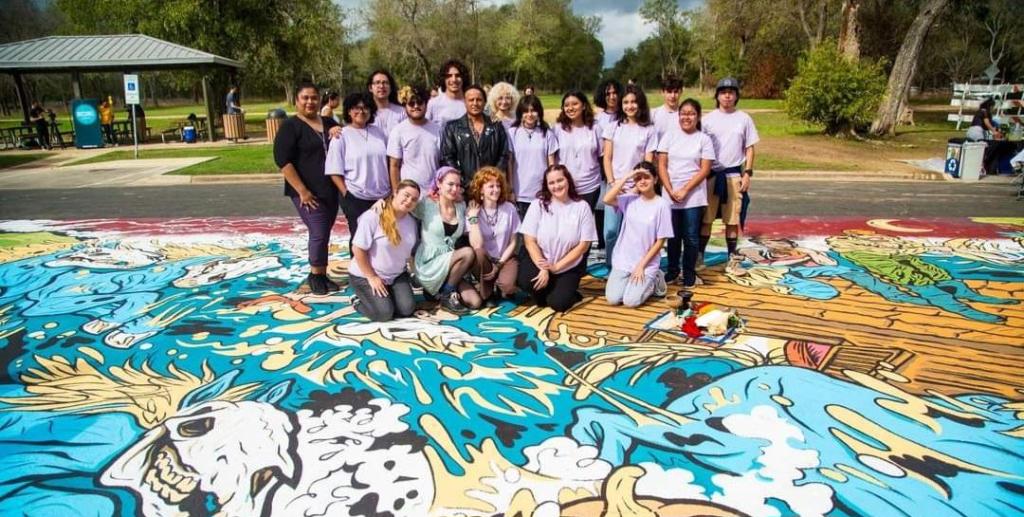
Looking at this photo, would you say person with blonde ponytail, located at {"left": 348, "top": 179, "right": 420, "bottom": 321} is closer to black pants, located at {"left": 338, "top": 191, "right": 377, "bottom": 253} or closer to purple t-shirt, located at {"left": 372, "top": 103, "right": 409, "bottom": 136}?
black pants, located at {"left": 338, "top": 191, "right": 377, "bottom": 253}

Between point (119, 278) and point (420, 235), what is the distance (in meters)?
3.01

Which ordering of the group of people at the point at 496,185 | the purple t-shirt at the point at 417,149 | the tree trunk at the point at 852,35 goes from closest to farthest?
the group of people at the point at 496,185 < the purple t-shirt at the point at 417,149 < the tree trunk at the point at 852,35

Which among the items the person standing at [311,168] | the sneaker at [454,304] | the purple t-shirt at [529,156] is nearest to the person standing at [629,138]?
the purple t-shirt at [529,156]

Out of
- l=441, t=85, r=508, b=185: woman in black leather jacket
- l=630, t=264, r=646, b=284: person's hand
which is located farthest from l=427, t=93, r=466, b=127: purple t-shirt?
l=630, t=264, r=646, b=284: person's hand

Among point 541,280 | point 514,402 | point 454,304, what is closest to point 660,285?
point 541,280

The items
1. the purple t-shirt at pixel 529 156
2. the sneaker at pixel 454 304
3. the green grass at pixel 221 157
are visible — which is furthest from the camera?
the green grass at pixel 221 157

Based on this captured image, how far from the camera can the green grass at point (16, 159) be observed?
51.8 ft

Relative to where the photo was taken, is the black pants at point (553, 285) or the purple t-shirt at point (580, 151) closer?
the black pants at point (553, 285)

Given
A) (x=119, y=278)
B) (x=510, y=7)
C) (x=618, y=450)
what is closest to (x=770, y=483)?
(x=618, y=450)

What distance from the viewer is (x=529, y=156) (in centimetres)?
505

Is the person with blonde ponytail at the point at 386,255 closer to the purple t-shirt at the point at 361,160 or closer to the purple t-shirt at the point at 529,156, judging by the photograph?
the purple t-shirt at the point at 361,160

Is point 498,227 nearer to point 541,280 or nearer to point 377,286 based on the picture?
point 541,280

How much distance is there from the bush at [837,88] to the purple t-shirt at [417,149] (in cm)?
1526

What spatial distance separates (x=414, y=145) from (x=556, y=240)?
4.38ft
